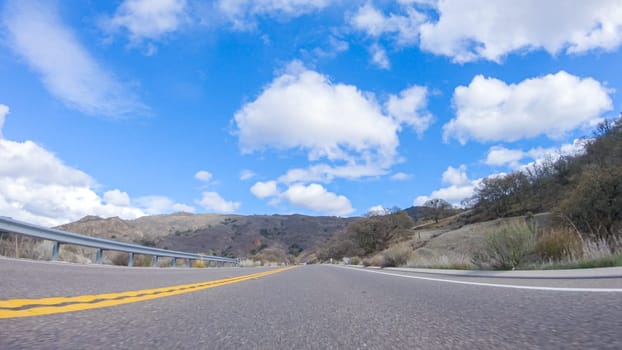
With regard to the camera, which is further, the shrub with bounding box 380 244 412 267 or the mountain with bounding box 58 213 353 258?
the mountain with bounding box 58 213 353 258

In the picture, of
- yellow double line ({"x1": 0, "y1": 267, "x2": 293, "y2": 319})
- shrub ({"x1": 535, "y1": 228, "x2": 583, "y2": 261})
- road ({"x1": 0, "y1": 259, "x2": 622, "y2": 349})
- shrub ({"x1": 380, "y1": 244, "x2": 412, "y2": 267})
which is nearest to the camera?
road ({"x1": 0, "y1": 259, "x2": 622, "y2": 349})

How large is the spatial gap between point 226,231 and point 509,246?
95513mm

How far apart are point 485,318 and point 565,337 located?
3.03 ft

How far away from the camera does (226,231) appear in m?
101

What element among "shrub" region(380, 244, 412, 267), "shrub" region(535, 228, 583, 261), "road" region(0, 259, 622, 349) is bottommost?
"shrub" region(380, 244, 412, 267)

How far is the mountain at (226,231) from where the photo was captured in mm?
68438

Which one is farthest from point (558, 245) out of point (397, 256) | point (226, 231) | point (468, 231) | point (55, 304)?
point (226, 231)

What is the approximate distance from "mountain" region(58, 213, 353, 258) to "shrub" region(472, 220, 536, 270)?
52.6 metres

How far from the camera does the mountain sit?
68.4 m

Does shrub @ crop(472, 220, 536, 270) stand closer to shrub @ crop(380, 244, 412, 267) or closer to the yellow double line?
the yellow double line

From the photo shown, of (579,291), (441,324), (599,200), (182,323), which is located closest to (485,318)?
(441,324)

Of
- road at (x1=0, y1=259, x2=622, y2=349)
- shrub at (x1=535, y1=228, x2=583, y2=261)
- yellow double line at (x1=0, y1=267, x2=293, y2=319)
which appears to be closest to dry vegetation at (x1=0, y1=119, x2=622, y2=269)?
shrub at (x1=535, y1=228, x2=583, y2=261)

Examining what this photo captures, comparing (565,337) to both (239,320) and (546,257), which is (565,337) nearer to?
(239,320)

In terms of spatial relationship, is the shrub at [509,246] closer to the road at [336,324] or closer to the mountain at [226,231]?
the road at [336,324]
